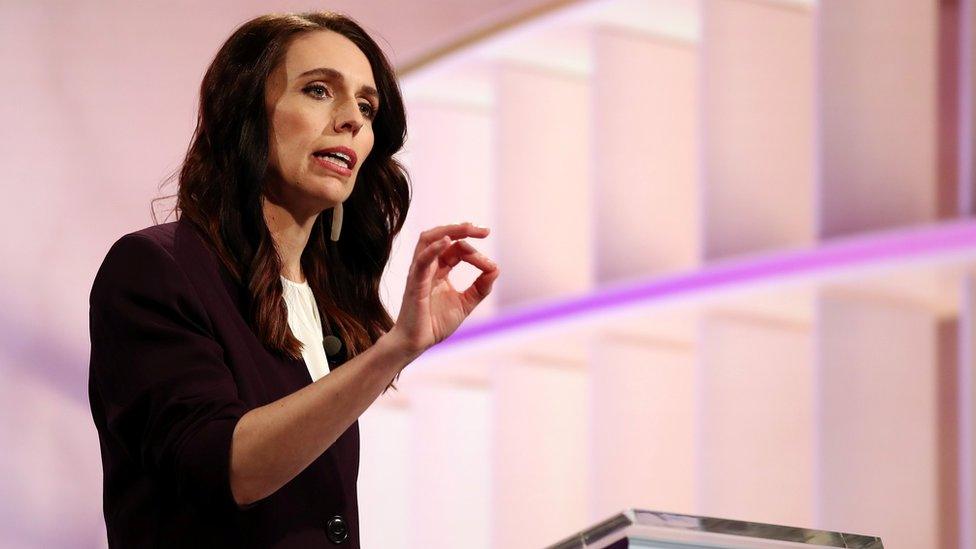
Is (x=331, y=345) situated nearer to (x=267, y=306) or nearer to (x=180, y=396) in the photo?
(x=267, y=306)

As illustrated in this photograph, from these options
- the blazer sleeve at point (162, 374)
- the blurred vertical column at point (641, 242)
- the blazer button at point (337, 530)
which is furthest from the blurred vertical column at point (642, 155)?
the blazer sleeve at point (162, 374)

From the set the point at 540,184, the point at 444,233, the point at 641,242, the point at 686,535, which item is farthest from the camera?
the point at 540,184

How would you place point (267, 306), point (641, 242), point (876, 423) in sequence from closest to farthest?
point (267, 306) → point (876, 423) → point (641, 242)

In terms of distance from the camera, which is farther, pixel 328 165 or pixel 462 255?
pixel 328 165

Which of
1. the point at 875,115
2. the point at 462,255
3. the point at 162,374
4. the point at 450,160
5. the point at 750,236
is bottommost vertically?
the point at 162,374

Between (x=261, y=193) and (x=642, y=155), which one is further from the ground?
(x=642, y=155)

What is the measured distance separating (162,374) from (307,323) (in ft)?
0.86

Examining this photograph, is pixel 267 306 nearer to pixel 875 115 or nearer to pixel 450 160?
pixel 875 115

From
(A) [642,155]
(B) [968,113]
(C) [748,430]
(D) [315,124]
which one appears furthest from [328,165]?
(A) [642,155]

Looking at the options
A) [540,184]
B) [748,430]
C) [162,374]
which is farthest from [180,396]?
[540,184]

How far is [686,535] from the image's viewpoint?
0.79 metres

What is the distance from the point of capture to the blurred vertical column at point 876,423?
6.01 ft

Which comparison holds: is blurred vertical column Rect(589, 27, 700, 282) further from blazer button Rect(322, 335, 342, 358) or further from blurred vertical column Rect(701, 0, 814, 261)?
blazer button Rect(322, 335, 342, 358)

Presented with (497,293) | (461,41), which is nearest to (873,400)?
(497,293)
